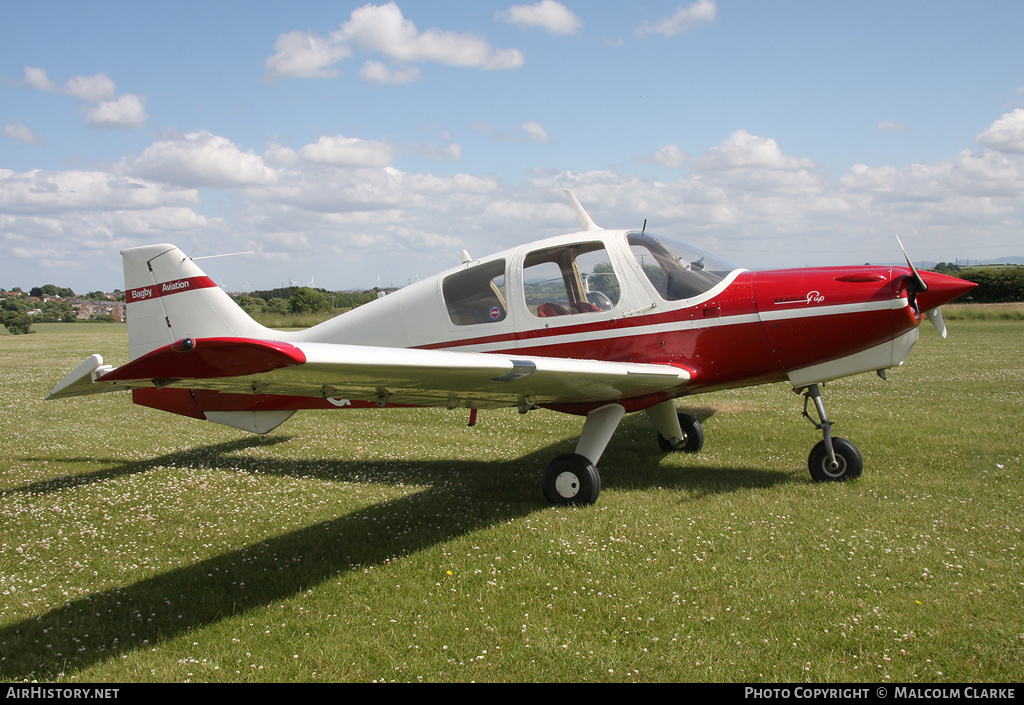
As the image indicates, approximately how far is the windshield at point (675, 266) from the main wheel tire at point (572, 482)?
A: 1835 millimetres

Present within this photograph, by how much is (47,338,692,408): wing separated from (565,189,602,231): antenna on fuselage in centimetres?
196

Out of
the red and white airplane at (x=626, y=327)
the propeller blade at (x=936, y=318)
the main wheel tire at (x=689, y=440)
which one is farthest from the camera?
the main wheel tire at (x=689, y=440)

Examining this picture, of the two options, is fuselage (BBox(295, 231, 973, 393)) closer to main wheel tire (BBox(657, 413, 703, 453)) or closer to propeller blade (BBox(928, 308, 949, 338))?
propeller blade (BBox(928, 308, 949, 338))

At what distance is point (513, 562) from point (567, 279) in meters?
3.02

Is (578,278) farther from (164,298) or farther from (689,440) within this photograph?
(164,298)

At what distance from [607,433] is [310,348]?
11.3 feet

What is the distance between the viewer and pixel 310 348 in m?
3.79

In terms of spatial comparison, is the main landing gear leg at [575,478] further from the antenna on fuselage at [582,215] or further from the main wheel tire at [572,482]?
the antenna on fuselage at [582,215]

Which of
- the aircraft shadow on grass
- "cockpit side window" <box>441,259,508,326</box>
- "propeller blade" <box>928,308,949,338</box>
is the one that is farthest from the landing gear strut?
"propeller blade" <box>928,308,949,338</box>

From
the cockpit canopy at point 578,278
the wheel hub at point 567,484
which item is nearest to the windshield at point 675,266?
the cockpit canopy at point 578,278

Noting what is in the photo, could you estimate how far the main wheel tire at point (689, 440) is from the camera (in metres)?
8.19

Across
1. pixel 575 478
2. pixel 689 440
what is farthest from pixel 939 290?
pixel 575 478

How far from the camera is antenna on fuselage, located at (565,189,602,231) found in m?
7.28
